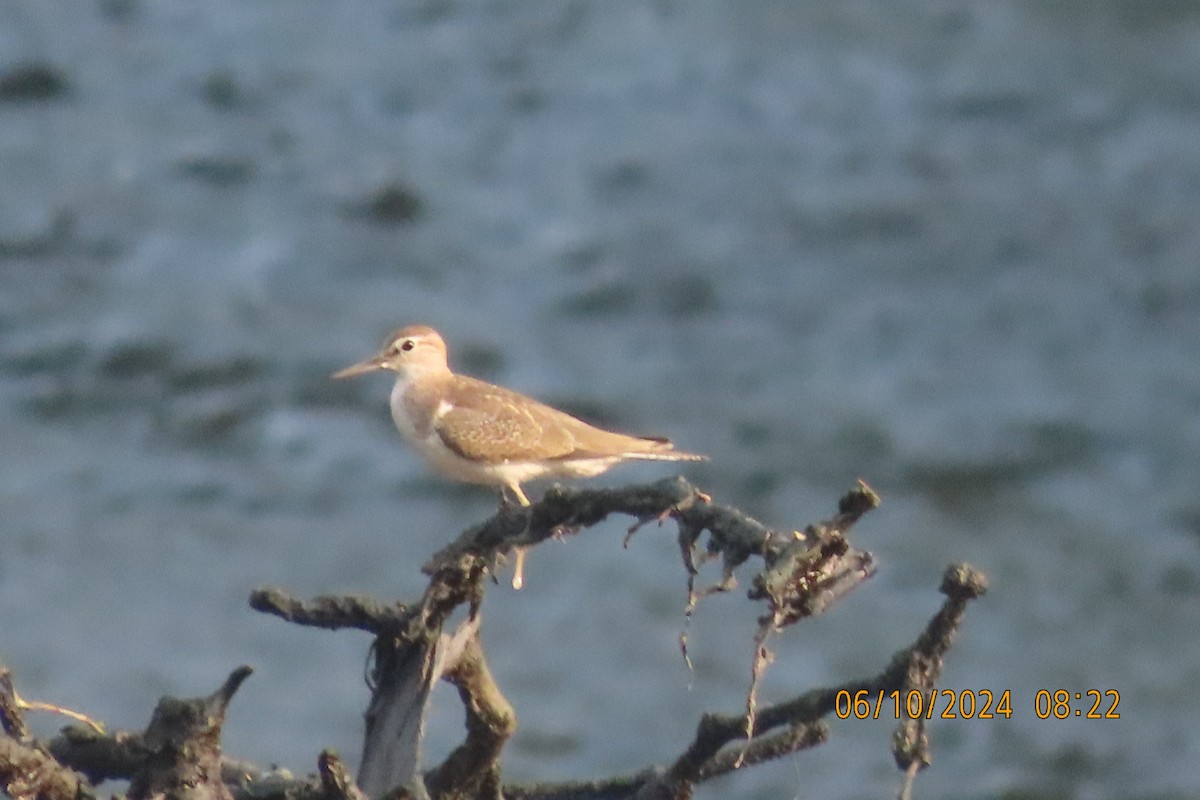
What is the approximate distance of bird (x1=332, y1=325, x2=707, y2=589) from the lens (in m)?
9.12

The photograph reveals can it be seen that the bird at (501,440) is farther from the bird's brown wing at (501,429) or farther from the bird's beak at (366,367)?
A: the bird's beak at (366,367)

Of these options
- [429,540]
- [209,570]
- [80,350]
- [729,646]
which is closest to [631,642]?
[729,646]

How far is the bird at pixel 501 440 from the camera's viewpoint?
9.12 m

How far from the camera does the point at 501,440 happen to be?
914 centimetres

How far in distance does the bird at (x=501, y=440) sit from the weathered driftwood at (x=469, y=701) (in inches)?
108

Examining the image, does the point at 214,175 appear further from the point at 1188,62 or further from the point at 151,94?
the point at 1188,62

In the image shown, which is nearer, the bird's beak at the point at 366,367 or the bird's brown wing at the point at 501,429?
the bird's brown wing at the point at 501,429

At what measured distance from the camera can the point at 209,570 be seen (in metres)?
18.2

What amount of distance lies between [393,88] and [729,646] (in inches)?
342

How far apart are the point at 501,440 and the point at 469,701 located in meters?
3.26
